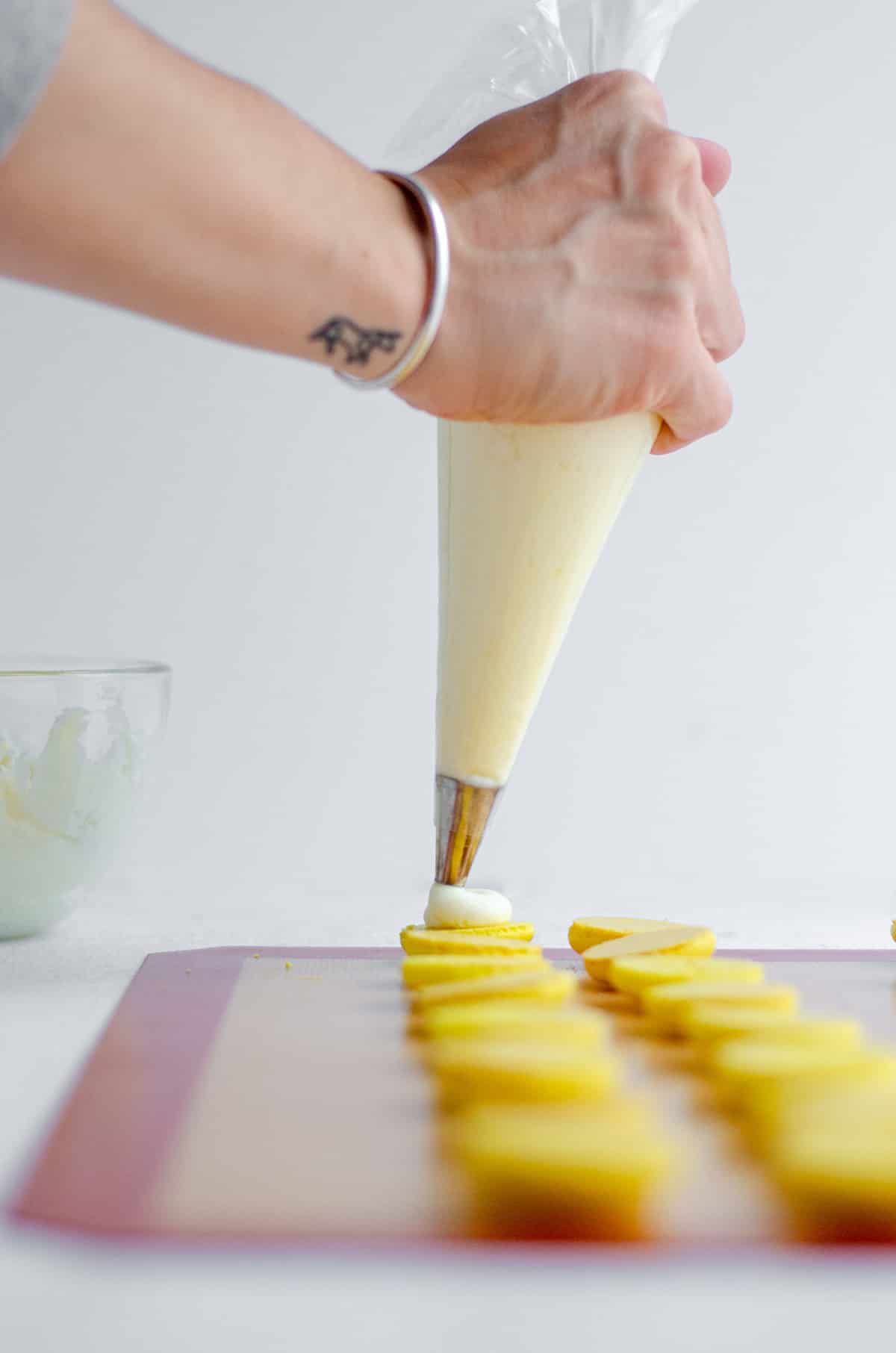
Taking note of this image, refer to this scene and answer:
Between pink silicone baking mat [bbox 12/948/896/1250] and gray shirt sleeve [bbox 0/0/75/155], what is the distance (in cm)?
41

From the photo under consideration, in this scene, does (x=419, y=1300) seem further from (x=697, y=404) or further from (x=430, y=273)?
(x=697, y=404)

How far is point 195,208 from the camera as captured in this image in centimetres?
66

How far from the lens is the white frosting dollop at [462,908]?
101 cm

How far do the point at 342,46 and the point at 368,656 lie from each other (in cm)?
62

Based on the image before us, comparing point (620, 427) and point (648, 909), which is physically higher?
point (620, 427)

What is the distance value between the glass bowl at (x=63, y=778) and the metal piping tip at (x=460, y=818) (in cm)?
26

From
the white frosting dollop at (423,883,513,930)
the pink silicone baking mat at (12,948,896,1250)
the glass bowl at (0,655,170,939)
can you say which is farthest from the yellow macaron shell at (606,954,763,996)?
the glass bowl at (0,655,170,939)

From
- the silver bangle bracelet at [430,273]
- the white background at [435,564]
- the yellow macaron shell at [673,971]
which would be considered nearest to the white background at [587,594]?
the white background at [435,564]

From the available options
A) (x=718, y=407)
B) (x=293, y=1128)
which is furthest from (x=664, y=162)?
(x=293, y=1128)

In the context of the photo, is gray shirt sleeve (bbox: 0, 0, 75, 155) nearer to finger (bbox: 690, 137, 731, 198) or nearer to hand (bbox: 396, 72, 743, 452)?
hand (bbox: 396, 72, 743, 452)

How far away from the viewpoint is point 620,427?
0.91 m

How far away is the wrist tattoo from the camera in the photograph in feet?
2.45

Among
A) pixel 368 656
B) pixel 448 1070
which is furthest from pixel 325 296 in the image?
pixel 368 656

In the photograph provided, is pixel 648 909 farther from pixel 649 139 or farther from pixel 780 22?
pixel 780 22
